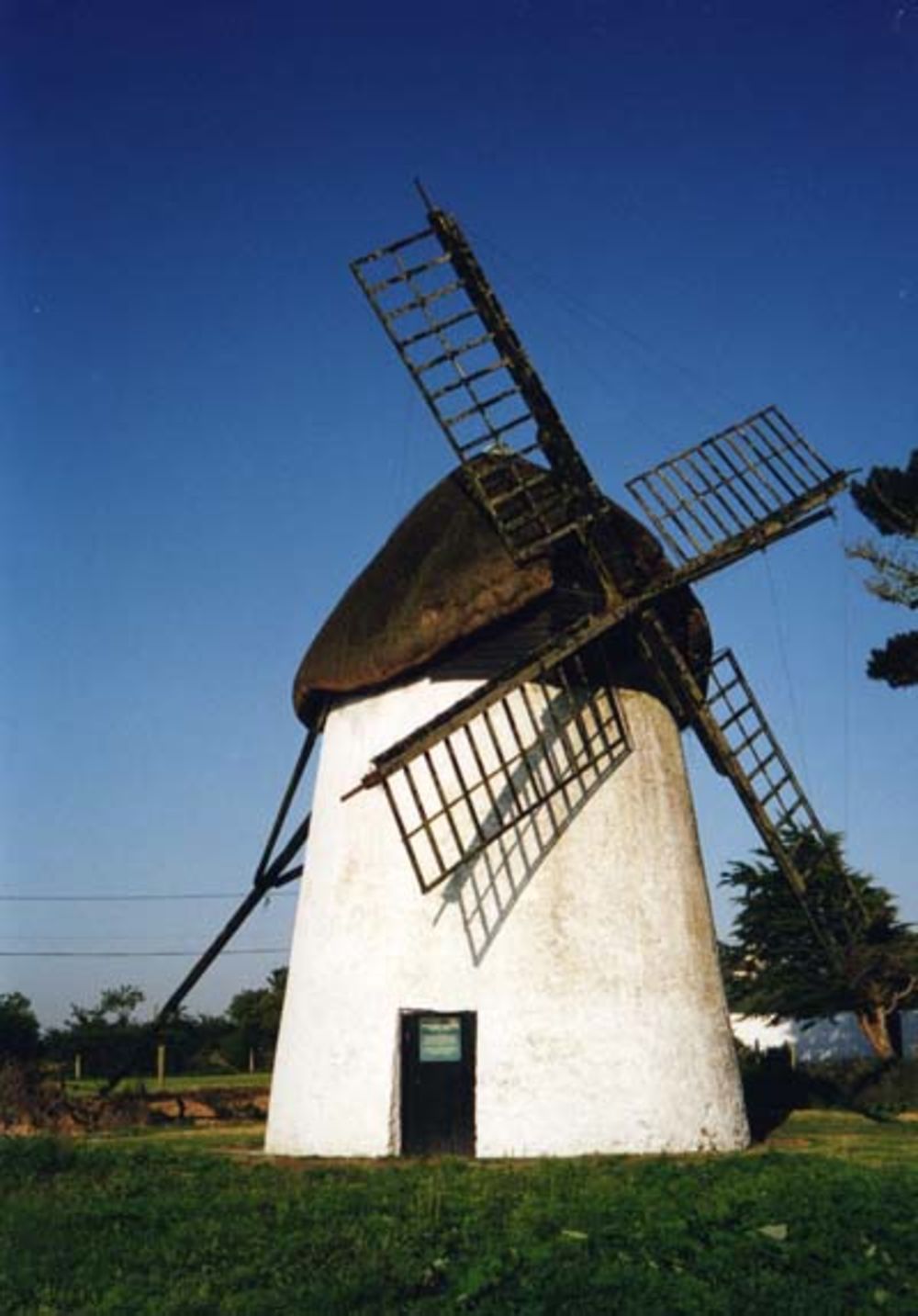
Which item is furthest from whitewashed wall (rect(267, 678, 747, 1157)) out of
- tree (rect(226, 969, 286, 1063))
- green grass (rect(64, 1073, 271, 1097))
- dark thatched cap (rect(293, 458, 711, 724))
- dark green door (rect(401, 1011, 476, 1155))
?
tree (rect(226, 969, 286, 1063))

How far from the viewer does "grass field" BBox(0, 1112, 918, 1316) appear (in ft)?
20.5

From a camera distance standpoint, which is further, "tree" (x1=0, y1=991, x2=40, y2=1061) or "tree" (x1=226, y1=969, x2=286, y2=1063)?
"tree" (x1=226, y1=969, x2=286, y2=1063)

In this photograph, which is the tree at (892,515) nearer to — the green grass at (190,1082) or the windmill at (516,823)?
the windmill at (516,823)

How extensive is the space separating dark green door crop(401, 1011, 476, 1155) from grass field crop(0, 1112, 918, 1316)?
4.46ft

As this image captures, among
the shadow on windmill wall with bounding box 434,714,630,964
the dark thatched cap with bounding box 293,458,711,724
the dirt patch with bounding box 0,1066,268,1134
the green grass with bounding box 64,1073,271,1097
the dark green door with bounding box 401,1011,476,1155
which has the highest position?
the dark thatched cap with bounding box 293,458,711,724

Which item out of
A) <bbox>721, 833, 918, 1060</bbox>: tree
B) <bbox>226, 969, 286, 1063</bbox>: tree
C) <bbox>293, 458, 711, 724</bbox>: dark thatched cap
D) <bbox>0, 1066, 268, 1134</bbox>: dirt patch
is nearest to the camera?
<bbox>293, 458, 711, 724</bbox>: dark thatched cap

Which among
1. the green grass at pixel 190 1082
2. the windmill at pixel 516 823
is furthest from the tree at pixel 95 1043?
A: the windmill at pixel 516 823

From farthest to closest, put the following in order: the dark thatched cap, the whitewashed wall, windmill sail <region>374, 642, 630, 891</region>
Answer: the dark thatched cap
windmill sail <region>374, 642, 630, 891</region>
the whitewashed wall

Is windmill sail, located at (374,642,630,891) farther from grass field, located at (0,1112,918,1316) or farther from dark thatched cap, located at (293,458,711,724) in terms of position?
grass field, located at (0,1112,918,1316)

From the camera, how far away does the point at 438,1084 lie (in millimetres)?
12523

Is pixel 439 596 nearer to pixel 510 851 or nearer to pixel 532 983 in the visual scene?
pixel 510 851

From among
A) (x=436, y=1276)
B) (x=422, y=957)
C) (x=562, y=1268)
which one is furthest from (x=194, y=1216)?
(x=422, y=957)

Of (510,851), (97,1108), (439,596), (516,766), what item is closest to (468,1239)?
(510,851)

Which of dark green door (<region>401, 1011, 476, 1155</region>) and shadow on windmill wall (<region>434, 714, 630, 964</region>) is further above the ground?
shadow on windmill wall (<region>434, 714, 630, 964</region>)
